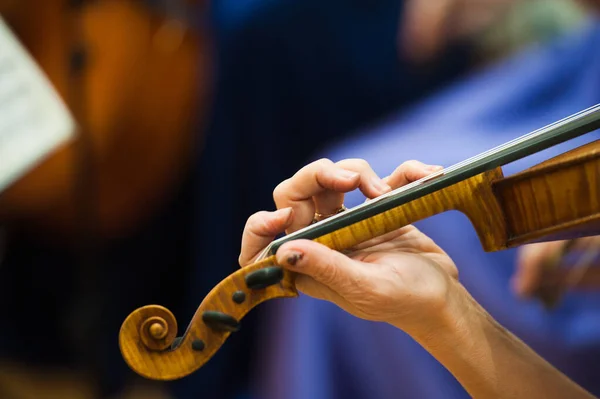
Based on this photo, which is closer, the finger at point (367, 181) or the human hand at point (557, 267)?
the finger at point (367, 181)

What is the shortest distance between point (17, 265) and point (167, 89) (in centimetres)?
58

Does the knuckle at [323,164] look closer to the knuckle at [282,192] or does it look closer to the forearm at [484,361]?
the knuckle at [282,192]

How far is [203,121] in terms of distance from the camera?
1758 mm

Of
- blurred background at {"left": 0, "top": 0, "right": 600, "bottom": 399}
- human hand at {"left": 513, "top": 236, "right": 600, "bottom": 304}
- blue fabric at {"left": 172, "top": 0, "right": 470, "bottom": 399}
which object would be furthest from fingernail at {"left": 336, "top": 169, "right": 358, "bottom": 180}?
blue fabric at {"left": 172, "top": 0, "right": 470, "bottom": 399}

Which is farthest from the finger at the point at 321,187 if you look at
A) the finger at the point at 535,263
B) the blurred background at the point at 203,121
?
the blurred background at the point at 203,121

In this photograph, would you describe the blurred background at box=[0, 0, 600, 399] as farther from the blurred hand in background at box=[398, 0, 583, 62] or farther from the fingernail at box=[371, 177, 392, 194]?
the fingernail at box=[371, 177, 392, 194]

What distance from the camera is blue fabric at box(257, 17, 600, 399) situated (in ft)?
3.46

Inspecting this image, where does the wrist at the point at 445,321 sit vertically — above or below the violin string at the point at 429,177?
below

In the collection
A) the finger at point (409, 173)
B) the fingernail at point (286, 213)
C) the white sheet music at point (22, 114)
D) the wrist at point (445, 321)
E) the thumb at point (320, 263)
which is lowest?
the wrist at point (445, 321)

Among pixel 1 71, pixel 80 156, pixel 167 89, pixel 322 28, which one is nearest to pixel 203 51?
pixel 167 89

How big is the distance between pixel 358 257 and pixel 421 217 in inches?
2.7

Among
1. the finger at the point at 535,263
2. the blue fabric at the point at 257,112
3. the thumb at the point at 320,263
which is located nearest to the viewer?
the thumb at the point at 320,263

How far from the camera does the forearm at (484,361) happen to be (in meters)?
0.66

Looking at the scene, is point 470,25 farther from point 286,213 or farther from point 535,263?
point 286,213
